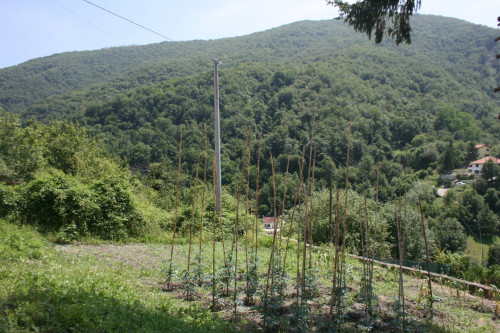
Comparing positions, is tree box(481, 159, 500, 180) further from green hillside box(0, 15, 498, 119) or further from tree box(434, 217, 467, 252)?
green hillside box(0, 15, 498, 119)

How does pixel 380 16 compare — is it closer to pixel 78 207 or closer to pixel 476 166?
pixel 78 207

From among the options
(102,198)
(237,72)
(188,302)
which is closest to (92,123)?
(237,72)

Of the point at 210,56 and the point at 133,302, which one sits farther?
the point at 210,56

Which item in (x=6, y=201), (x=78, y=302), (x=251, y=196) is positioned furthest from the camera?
(x=251, y=196)

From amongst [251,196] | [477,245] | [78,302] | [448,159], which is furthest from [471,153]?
[78,302]

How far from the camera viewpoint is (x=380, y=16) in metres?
5.41

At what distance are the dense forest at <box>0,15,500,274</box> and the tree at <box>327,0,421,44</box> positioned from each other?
1947mm

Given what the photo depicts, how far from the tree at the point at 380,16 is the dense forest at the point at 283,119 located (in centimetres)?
195

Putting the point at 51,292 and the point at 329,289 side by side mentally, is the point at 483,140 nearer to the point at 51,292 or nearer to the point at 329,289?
the point at 329,289

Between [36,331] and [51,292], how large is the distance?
0.78 m

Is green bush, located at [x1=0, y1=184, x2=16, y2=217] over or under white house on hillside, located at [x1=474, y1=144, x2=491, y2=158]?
under

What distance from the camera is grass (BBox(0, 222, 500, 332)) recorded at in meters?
2.94

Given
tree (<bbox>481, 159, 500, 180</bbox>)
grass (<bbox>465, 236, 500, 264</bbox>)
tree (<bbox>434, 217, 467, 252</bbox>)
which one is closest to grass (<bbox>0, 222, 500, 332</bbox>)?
tree (<bbox>434, 217, 467, 252</bbox>)

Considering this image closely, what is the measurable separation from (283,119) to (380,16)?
20381 millimetres
